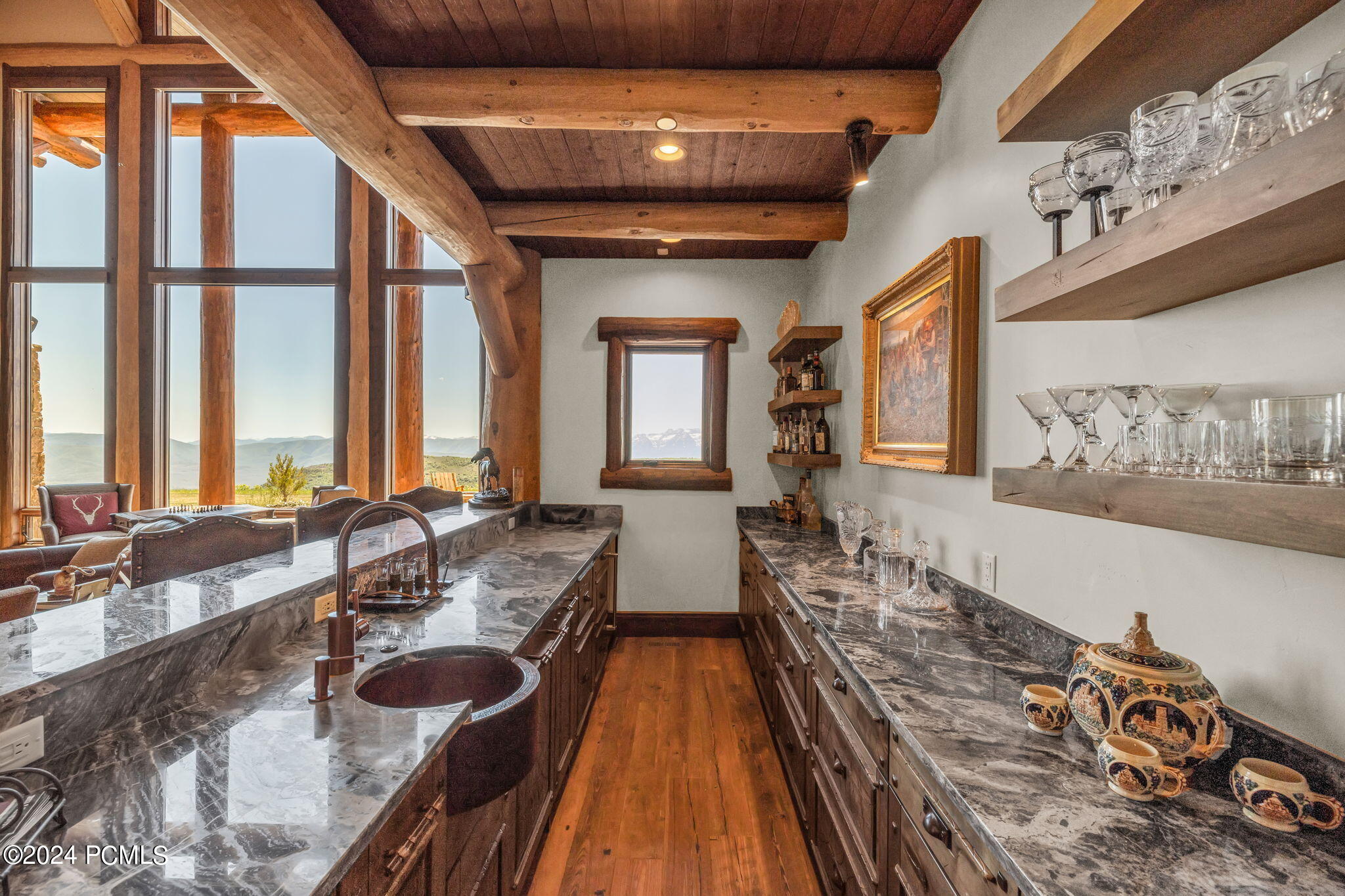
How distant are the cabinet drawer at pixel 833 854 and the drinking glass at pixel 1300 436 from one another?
1155 mm

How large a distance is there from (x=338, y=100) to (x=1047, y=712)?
254 cm

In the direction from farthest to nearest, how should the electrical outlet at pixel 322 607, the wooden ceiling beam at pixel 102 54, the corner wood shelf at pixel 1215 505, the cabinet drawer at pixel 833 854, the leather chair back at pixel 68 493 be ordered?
the wooden ceiling beam at pixel 102 54
the leather chair back at pixel 68 493
the electrical outlet at pixel 322 607
the cabinet drawer at pixel 833 854
the corner wood shelf at pixel 1215 505

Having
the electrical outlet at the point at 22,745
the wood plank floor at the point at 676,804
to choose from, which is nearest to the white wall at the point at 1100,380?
the wood plank floor at the point at 676,804

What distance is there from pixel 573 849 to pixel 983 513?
1792 mm

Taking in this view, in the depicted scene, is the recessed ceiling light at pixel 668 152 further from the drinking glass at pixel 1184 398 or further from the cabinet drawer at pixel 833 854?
the cabinet drawer at pixel 833 854

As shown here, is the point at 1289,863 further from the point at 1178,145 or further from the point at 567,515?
the point at 567,515

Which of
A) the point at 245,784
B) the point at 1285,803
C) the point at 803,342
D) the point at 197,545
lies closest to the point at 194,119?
the point at 197,545

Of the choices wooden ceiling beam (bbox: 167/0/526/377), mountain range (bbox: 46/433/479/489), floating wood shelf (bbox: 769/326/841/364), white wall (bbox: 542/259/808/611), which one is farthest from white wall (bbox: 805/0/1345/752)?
mountain range (bbox: 46/433/479/489)

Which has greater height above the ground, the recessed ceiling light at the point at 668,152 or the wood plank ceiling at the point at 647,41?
the wood plank ceiling at the point at 647,41

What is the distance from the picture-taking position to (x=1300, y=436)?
677mm

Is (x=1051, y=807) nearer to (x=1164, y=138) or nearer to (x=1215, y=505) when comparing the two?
(x=1215, y=505)

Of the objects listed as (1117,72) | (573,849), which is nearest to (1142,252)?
(1117,72)

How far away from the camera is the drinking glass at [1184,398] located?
0.88m

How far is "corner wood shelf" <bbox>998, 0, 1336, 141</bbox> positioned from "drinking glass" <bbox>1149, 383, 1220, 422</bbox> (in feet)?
1.78
